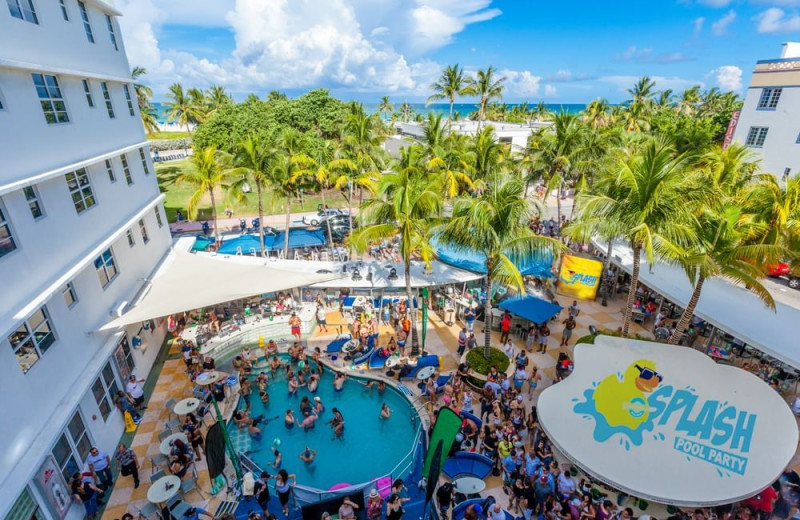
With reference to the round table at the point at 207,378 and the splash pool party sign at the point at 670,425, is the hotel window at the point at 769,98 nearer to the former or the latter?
the splash pool party sign at the point at 670,425

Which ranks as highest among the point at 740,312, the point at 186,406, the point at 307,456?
the point at 740,312

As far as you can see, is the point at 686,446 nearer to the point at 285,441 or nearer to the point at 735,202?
the point at 735,202

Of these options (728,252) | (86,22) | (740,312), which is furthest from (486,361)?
(86,22)

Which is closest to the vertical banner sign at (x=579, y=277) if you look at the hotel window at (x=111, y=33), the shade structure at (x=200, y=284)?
the shade structure at (x=200, y=284)

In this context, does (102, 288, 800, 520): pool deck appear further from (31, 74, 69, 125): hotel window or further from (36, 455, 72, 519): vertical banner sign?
(31, 74, 69, 125): hotel window

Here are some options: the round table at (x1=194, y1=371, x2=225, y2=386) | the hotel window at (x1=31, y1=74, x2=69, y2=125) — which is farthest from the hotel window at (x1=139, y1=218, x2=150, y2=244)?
the round table at (x1=194, y1=371, x2=225, y2=386)

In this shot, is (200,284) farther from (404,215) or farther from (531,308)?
(531,308)
